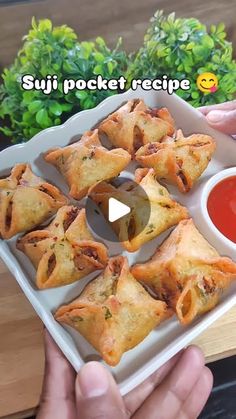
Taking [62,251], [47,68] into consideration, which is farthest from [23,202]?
[47,68]

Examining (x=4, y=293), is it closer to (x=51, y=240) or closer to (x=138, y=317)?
(x=51, y=240)

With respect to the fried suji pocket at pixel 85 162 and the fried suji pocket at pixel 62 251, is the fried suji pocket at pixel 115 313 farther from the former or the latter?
the fried suji pocket at pixel 85 162

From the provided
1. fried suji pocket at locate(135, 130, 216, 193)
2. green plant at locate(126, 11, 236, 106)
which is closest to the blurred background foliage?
green plant at locate(126, 11, 236, 106)

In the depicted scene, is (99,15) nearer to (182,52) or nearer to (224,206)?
(182,52)

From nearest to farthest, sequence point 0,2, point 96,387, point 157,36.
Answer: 1. point 96,387
2. point 0,2
3. point 157,36

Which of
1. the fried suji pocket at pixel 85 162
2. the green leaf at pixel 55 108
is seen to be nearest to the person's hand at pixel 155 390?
the fried suji pocket at pixel 85 162

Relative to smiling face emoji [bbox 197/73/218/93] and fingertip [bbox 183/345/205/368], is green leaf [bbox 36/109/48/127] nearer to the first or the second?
smiling face emoji [bbox 197/73/218/93]

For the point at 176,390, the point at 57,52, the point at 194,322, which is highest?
the point at 57,52

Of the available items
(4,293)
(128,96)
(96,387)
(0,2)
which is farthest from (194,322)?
(0,2)
